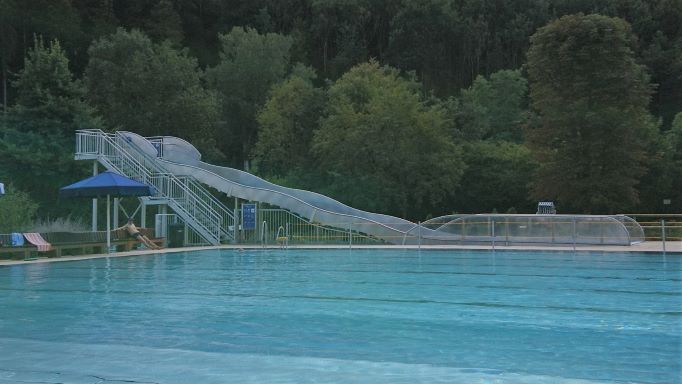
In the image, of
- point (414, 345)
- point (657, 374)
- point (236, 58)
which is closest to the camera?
point (657, 374)

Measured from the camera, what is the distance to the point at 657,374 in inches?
276

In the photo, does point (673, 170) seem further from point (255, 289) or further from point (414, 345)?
point (414, 345)

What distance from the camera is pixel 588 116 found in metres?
39.0

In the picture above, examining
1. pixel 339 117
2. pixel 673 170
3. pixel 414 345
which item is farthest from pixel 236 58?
pixel 414 345

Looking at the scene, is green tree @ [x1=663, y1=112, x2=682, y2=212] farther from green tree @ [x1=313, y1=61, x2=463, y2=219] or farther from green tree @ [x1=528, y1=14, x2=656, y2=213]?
green tree @ [x1=313, y1=61, x2=463, y2=219]

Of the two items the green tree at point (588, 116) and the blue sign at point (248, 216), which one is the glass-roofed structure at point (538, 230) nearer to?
the blue sign at point (248, 216)

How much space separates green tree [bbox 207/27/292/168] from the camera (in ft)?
200

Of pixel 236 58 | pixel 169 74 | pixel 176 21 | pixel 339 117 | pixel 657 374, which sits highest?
pixel 176 21

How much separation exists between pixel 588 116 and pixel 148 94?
27.0m

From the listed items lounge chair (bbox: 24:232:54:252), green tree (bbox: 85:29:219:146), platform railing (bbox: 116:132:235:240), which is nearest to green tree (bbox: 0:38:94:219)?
platform railing (bbox: 116:132:235:240)

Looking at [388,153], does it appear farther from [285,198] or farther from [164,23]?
[164,23]

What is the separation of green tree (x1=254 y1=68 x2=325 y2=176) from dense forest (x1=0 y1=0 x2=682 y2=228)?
10 cm

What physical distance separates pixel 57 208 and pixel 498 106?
40640 mm

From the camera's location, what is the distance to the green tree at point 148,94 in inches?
1813
